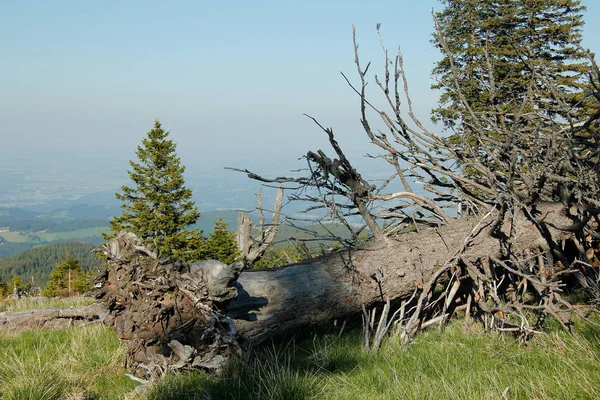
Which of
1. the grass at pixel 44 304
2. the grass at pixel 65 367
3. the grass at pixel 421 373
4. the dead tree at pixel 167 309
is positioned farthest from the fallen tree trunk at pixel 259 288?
the grass at pixel 44 304

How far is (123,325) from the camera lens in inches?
176

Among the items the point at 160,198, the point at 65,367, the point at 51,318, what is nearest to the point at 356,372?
the point at 65,367

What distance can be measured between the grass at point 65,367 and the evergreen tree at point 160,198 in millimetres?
26264

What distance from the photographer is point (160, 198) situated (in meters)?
32.1

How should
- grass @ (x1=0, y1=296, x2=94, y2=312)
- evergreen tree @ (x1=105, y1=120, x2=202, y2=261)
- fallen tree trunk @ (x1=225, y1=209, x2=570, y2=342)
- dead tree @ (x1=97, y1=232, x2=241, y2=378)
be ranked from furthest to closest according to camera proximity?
evergreen tree @ (x1=105, y1=120, x2=202, y2=261) → grass @ (x1=0, y1=296, x2=94, y2=312) → fallen tree trunk @ (x1=225, y1=209, x2=570, y2=342) → dead tree @ (x1=97, y1=232, x2=241, y2=378)

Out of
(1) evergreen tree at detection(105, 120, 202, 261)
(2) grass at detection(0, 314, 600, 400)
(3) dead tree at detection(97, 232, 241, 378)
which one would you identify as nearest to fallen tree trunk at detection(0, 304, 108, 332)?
(2) grass at detection(0, 314, 600, 400)

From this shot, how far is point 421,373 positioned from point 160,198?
30510mm

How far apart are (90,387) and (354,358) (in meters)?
2.32

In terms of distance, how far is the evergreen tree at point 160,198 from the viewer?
1246 inches

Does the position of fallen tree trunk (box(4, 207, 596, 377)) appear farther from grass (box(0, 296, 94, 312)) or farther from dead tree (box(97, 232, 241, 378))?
grass (box(0, 296, 94, 312))

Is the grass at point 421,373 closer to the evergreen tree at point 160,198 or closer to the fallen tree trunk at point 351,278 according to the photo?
the fallen tree trunk at point 351,278

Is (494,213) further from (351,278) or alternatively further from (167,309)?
(167,309)

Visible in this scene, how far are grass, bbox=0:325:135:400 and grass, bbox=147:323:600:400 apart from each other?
27.3 inches

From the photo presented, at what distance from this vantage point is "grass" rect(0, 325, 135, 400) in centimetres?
356
